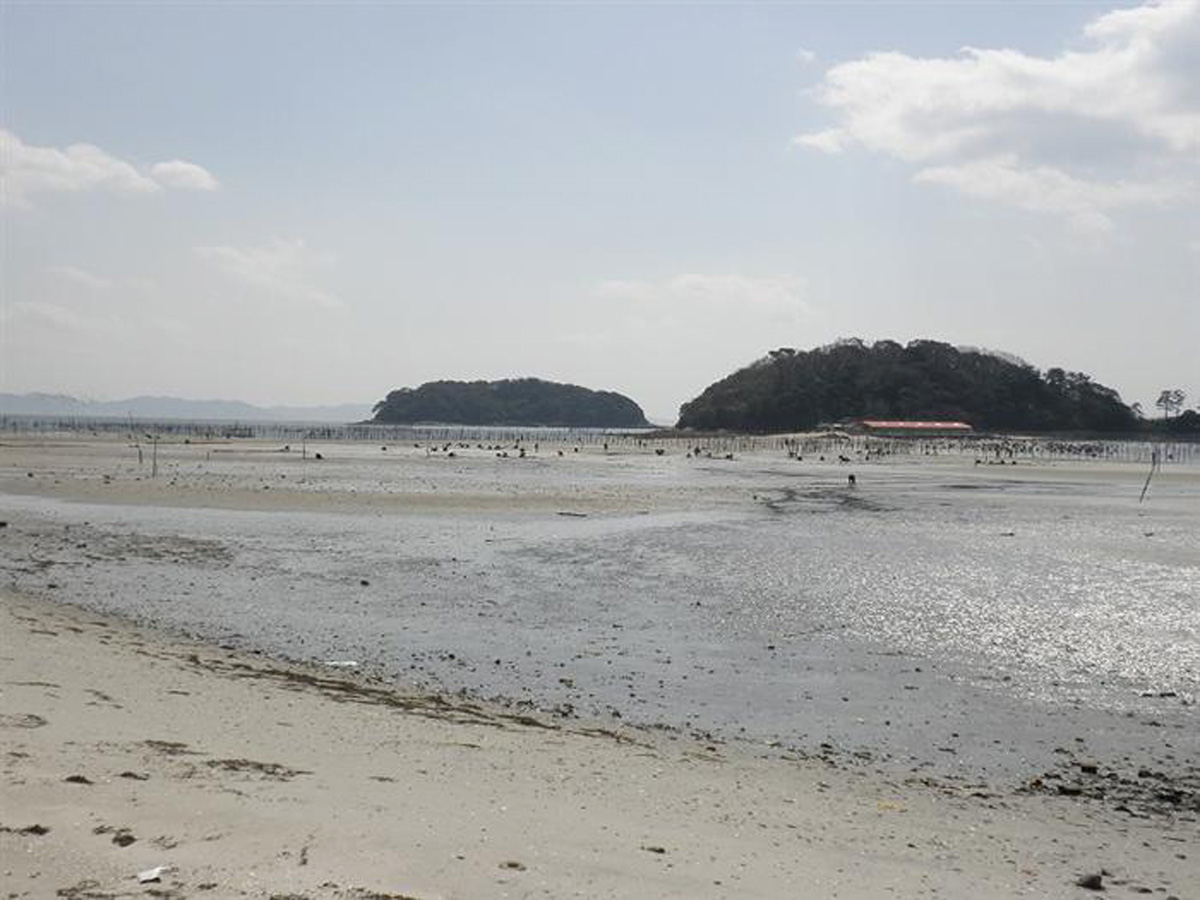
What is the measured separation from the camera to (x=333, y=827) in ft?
18.4

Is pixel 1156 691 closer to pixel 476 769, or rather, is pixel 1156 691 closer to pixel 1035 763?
pixel 1035 763

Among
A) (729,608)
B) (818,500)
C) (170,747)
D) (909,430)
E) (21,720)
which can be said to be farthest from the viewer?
(909,430)

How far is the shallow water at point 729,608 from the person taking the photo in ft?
34.4

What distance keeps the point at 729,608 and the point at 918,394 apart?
151445 mm

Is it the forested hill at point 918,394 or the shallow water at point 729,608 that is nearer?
the shallow water at point 729,608

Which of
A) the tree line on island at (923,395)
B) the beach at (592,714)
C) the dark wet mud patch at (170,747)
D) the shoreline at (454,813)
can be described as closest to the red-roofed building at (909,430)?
the tree line on island at (923,395)

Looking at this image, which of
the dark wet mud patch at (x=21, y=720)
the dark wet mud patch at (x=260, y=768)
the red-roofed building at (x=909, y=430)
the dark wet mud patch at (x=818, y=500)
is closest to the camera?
the dark wet mud patch at (x=260, y=768)

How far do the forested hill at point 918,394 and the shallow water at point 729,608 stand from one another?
130 m

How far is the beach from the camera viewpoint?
5.54 meters

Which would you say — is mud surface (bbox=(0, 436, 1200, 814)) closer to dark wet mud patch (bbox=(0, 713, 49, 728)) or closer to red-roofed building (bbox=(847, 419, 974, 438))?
dark wet mud patch (bbox=(0, 713, 49, 728))

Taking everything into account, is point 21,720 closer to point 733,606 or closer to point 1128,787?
point 1128,787

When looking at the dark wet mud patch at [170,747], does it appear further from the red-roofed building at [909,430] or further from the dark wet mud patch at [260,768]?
the red-roofed building at [909,430]

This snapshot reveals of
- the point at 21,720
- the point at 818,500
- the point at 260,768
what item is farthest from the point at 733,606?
the point at 818,500

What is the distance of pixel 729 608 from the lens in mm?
16453
